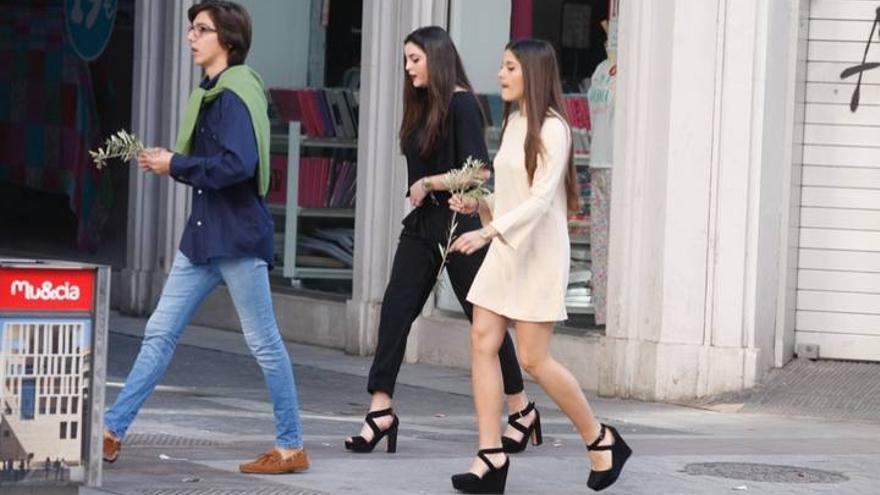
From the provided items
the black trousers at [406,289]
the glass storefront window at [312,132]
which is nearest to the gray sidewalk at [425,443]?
the black trousers at [406,289]

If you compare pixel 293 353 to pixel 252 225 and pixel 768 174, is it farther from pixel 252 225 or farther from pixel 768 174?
pixel 252 225

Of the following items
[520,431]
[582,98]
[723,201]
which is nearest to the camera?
[520,431]

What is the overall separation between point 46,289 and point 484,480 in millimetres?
1968

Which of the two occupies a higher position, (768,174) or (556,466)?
(768,174)

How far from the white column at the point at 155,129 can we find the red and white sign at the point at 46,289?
27.6ft

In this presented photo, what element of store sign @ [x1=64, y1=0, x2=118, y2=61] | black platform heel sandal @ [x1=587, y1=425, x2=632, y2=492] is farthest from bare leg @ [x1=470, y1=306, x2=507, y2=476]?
store sign @ [x1=64, y1=0, x2=118, y2=61]

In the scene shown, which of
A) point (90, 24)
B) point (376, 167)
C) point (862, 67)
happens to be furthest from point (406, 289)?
point (90, 24)

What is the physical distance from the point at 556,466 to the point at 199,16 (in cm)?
241

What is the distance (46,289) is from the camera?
6.71 m

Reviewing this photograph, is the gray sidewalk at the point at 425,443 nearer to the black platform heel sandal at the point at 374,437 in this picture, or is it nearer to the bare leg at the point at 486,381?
the black platform heel sandal at the point at 374,437

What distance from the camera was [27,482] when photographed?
21.9 feet

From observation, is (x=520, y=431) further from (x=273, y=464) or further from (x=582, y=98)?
(x=582, y=98)

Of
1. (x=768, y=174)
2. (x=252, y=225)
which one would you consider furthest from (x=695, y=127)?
(x=252, y=225)

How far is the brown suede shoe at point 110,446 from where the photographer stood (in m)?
7.90
